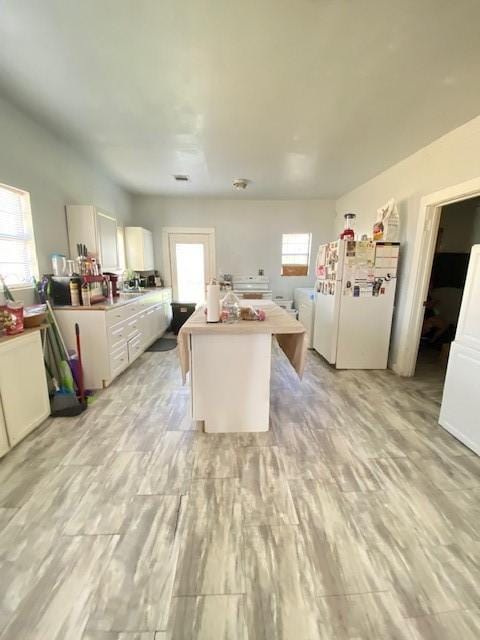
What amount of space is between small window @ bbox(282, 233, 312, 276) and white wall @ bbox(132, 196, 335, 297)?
0.34 feet

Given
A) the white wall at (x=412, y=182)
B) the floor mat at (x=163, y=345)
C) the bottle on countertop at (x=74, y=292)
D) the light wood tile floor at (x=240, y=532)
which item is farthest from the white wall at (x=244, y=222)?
the light wood tile floor at (x=240, y=532)

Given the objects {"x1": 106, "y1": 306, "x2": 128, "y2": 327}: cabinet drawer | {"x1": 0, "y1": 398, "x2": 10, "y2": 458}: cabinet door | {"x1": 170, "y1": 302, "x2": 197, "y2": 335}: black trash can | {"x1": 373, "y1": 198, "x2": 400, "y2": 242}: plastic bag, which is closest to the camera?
{"x1": 0, "y1": 398, "x2": 10, "y2": 458}: cabinet door

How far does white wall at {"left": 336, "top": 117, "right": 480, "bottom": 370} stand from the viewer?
2340mm

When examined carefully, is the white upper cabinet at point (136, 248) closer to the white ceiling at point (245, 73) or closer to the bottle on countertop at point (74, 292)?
the white ceiling at point (245, 73)

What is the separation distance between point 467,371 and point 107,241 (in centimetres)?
417

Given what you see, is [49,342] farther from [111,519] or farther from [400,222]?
[400,222]

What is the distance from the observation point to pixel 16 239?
2357mm

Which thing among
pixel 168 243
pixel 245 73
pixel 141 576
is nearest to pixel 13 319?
pixel 141 576

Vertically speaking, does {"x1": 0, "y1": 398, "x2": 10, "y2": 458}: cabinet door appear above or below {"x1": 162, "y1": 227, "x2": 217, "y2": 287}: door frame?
below

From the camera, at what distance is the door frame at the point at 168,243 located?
513 centimetres

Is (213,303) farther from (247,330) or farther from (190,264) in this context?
(190,264)

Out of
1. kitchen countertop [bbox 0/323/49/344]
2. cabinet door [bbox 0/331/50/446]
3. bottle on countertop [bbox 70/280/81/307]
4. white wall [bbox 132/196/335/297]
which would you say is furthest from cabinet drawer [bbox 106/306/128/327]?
white wall [bbox 132/196/335/297]

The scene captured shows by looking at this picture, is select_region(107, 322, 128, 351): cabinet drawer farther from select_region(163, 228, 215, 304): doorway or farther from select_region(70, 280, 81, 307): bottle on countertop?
select_region(163, 228, 215, 304): doorway

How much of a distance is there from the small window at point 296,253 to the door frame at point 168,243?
1466 mm
